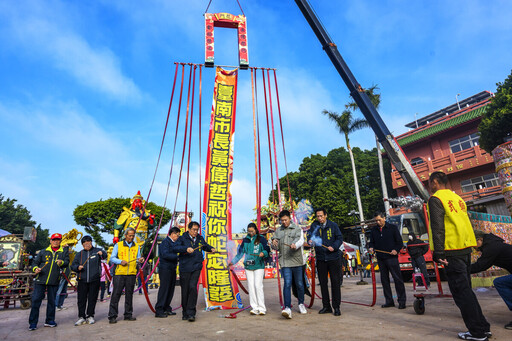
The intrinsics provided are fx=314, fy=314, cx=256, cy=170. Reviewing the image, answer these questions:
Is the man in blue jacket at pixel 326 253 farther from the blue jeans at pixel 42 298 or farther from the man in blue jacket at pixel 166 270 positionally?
the blue jeans at pixel 42 298

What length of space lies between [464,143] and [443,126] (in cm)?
215

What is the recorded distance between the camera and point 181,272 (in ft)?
19.7

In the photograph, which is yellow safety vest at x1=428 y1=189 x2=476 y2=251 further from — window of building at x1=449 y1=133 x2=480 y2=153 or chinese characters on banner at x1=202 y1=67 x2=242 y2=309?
window of building at x1=449 y1=133 x2=480 y2=153

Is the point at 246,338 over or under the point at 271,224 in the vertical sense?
under

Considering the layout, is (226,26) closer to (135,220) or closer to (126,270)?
(135,220)

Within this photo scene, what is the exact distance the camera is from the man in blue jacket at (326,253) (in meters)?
5.60

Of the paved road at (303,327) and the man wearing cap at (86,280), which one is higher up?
the man wearing cap at (86,280)

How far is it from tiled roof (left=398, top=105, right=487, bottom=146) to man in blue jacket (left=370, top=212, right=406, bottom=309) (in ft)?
77.1

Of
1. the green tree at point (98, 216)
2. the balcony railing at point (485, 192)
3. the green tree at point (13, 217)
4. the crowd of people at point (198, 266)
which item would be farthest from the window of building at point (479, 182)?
the green tree at point (13, 217)

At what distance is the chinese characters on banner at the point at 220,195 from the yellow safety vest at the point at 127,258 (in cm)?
162

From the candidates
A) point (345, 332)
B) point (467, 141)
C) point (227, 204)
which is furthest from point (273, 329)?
point (467, 141)

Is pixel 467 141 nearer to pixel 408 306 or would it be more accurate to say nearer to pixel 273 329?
pixel 408 306

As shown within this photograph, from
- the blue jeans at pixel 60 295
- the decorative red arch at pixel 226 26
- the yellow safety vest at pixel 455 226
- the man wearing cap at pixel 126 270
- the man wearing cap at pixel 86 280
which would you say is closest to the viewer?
the yellow safety vest at pixel 455 226

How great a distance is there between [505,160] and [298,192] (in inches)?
1020
